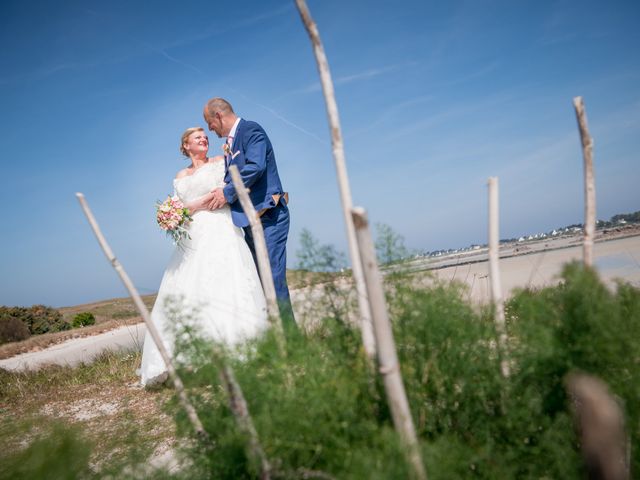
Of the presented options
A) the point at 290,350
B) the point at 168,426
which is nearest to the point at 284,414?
the point at 290,350

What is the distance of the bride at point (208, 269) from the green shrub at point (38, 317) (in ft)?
60.0

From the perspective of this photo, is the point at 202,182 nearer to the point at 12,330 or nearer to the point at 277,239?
the point at 277,239

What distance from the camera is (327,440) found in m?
1.61

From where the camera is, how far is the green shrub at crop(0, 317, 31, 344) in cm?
1798

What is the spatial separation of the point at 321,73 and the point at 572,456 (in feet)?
6.22

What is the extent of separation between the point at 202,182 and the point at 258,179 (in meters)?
1.09

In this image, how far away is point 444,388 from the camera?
1.83m

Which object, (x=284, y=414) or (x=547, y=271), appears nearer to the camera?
(x=284, y=414)

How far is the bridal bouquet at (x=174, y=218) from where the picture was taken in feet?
18.4

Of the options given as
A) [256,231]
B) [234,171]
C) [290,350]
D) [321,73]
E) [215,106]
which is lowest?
[290,350]

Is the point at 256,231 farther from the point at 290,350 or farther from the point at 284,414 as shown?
the point at 284,414

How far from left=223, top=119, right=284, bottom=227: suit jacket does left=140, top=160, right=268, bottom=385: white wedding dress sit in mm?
375

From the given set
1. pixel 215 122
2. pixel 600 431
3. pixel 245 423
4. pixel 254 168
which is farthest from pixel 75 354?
pixel 600 431

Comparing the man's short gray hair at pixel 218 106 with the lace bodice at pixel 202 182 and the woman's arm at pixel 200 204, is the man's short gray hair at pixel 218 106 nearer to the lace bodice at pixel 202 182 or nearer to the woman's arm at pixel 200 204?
the lace bodice at pixel 202 182
